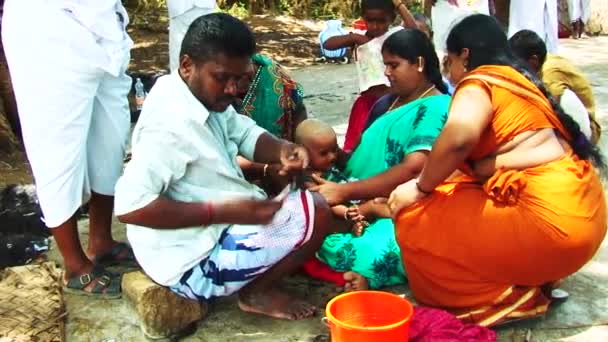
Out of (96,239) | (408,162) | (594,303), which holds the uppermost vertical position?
(408,162)

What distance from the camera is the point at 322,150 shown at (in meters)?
3.32

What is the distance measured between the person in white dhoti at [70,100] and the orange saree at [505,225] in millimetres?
1306

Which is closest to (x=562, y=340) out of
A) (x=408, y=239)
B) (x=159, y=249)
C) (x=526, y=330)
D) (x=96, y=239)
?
(x=526, y=330)

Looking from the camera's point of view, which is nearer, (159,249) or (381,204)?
(159,249)

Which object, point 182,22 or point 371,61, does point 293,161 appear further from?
point 182,22

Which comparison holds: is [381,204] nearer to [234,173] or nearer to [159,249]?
[234,173]

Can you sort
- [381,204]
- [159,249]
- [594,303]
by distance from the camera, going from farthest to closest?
[381,204], [594,303], [159,249]

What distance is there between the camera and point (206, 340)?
9.11 ft

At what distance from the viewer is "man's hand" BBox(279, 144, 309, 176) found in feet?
9.55

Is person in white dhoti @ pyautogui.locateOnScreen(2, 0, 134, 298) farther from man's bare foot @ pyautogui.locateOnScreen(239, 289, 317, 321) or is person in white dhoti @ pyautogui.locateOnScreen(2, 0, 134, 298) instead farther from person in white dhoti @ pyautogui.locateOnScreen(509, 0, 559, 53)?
person in white dhoti @ pyautogui.locateOnScreen(509, 0, 559, 53)

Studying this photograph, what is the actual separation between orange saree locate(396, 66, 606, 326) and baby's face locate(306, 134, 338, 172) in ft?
2.16

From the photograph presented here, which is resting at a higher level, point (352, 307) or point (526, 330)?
point (352, 307)

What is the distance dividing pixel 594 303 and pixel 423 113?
1.02 m

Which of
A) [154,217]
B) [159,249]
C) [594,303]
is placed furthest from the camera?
[594,303]
